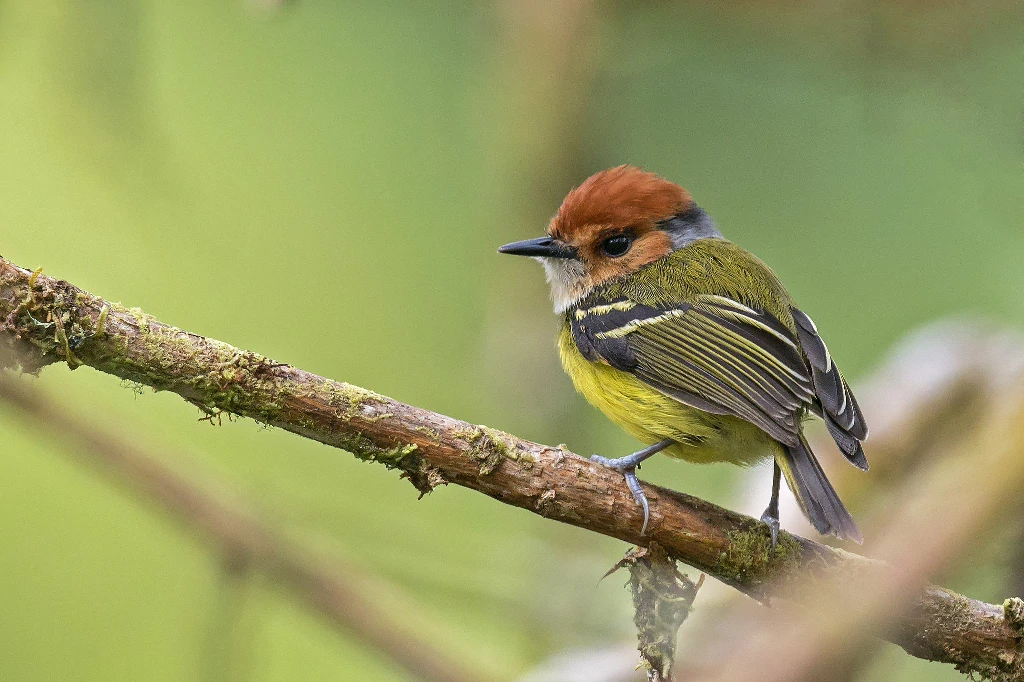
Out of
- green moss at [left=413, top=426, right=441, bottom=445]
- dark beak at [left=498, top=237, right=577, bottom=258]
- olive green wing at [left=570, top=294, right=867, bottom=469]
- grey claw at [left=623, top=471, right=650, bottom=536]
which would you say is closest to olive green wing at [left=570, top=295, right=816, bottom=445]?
olive green wing at [left=570, top=294, right=867, bottom=469]

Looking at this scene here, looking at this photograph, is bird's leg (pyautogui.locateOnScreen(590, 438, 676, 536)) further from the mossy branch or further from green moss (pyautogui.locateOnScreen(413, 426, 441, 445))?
green moss (pyautogui.locateOnScreen(413, 426, 441, 445))

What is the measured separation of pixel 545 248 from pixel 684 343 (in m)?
0.67

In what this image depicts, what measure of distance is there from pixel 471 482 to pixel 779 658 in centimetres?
68

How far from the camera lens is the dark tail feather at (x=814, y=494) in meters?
2.38

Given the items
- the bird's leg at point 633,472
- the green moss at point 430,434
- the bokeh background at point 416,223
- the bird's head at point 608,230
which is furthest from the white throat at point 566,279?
the green moss at point 430,434

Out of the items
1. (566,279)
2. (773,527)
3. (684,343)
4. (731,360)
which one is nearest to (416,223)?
(566,279)

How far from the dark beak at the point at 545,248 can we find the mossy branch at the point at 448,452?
49.6 inches

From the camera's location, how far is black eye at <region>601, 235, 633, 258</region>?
3359 millimetres

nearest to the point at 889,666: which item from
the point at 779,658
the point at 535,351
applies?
the point at 779,658

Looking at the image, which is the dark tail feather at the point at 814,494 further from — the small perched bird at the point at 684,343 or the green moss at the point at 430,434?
the green moss at the point at 430,434

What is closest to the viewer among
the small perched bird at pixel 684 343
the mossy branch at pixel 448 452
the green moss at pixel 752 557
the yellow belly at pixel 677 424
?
the mossy branch at pixel 448 452

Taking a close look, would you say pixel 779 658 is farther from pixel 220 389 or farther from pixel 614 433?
pixel 614 433

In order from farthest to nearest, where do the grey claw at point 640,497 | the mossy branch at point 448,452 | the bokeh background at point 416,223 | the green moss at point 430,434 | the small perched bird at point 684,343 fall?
1. the bokeh background at point 416,223
2. the small perched bird at point 684,343
3. the grey claw at point 640,497
4. the green moss at point 430,434
5. the mossy branch at point 448,452

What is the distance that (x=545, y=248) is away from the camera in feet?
10.9
